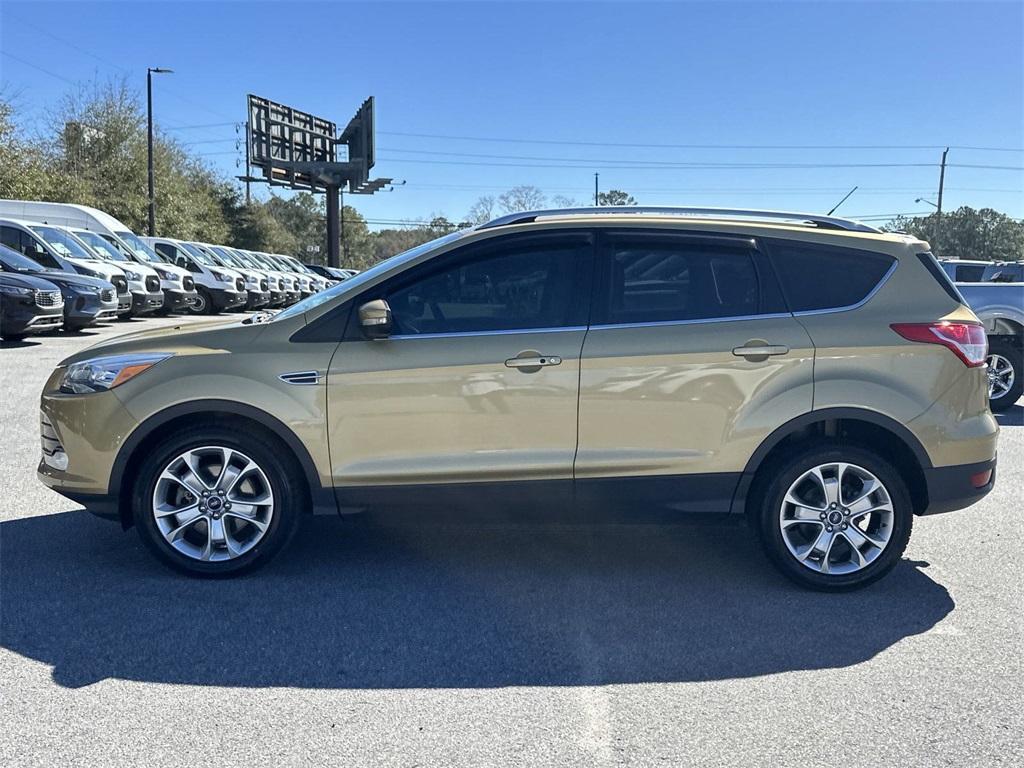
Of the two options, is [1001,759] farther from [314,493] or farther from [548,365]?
[314,493]

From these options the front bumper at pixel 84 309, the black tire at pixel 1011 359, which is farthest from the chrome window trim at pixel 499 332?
the front bumper at pixel 84 309

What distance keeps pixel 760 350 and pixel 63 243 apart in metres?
16.2

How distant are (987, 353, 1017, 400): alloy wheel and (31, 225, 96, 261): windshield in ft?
50.6

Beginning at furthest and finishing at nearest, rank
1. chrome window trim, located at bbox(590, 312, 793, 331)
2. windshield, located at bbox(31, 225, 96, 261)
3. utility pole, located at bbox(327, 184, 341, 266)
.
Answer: utility pole, located at bbox(327, 184, 341, 266) → windshield, located at bbox(31, 225, 96, 261) → chrome window trim, located at bbox(590, 312, 793, 331)

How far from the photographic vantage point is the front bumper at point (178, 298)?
2014cm

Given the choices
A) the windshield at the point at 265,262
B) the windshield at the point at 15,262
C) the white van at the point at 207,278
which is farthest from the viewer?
the windshield at the point at 265,262

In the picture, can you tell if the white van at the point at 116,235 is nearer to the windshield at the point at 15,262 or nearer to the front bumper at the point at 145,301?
the front bumper at the point at 145,301

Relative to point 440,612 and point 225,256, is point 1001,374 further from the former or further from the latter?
point 225,256

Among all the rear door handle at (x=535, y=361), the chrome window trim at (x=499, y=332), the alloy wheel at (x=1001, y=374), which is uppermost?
the chrome window trim at (x=499, y=332)

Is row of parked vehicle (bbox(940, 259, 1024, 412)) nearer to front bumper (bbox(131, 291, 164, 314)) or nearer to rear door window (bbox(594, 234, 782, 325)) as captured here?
rear door window (bbox(594, 234, 782, 325))

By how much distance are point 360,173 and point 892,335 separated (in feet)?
129

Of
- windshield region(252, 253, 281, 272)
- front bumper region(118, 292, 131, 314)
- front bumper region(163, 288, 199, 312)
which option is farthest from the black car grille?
windshield region(252, 253, 281, 272)

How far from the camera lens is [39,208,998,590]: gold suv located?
4008 millimetres

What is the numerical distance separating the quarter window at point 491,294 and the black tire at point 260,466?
881 millimetres
